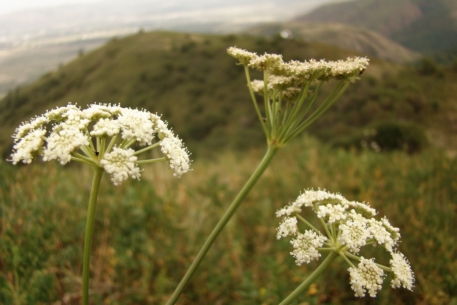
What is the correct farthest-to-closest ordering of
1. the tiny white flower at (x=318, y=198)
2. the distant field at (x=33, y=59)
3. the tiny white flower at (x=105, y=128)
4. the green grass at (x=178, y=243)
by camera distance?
1. the distant field at (x=33, y=59)
2. the green grass at (x=178, y=243)
3. the tiny white flower at (x=318, y=198)
4. the tiny white flower at (x=105, y=128)

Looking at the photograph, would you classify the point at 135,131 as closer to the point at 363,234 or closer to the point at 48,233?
the point at 363,234

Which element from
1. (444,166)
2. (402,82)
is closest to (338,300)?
(444,166)

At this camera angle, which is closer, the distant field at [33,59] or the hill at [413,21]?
the hill at [413,21]

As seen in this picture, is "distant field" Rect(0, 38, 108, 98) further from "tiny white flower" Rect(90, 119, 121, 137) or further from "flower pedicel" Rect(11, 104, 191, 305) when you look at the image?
"tiny white flower" Rect(90, 119, 121, 137)

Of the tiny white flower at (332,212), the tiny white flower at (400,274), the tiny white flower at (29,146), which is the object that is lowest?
the tiny white flower at (400,274)

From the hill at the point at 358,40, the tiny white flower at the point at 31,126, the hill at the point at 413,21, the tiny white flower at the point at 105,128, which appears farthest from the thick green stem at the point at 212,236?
the hill at the point at 358,40

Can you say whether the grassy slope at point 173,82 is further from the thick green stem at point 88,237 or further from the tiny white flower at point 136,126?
the thick green stem at point 88,237

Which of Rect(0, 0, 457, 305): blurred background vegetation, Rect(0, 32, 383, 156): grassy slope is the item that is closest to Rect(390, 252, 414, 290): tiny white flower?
Rect(0, 0, 457, 305): blurred background vegetation
